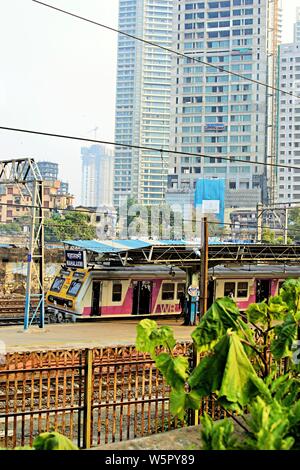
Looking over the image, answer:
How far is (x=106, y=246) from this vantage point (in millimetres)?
20859

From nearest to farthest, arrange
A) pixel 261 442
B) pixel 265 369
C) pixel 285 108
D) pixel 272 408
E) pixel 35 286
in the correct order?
pixel 261 442, pixel 272 408, pixel 265 369, pixel 35 286, pixel 285 108

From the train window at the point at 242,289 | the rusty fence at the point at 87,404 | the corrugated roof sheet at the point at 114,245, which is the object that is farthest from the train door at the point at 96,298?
the rusty fence at the point at 87,404

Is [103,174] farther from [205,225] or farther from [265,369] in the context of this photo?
[265,369]

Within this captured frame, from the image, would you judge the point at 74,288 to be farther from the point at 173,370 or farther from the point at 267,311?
the point at 173,370

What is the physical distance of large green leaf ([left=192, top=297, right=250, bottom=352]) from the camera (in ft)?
14.4

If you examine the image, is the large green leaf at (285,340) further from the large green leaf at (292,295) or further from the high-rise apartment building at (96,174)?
the high-rise apartment building at (96,174)

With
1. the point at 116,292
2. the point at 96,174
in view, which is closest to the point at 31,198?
the point at 116,292

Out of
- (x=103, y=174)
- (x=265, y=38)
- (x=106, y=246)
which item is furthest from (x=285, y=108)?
(x=106, y=246)

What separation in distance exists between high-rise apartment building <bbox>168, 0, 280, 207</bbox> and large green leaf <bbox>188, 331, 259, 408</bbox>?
292 ft

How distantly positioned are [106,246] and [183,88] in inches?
3256

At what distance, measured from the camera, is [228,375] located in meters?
3.77

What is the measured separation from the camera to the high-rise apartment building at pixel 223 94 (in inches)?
3743

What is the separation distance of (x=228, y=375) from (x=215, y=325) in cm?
67

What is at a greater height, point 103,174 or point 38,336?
point 103,174
